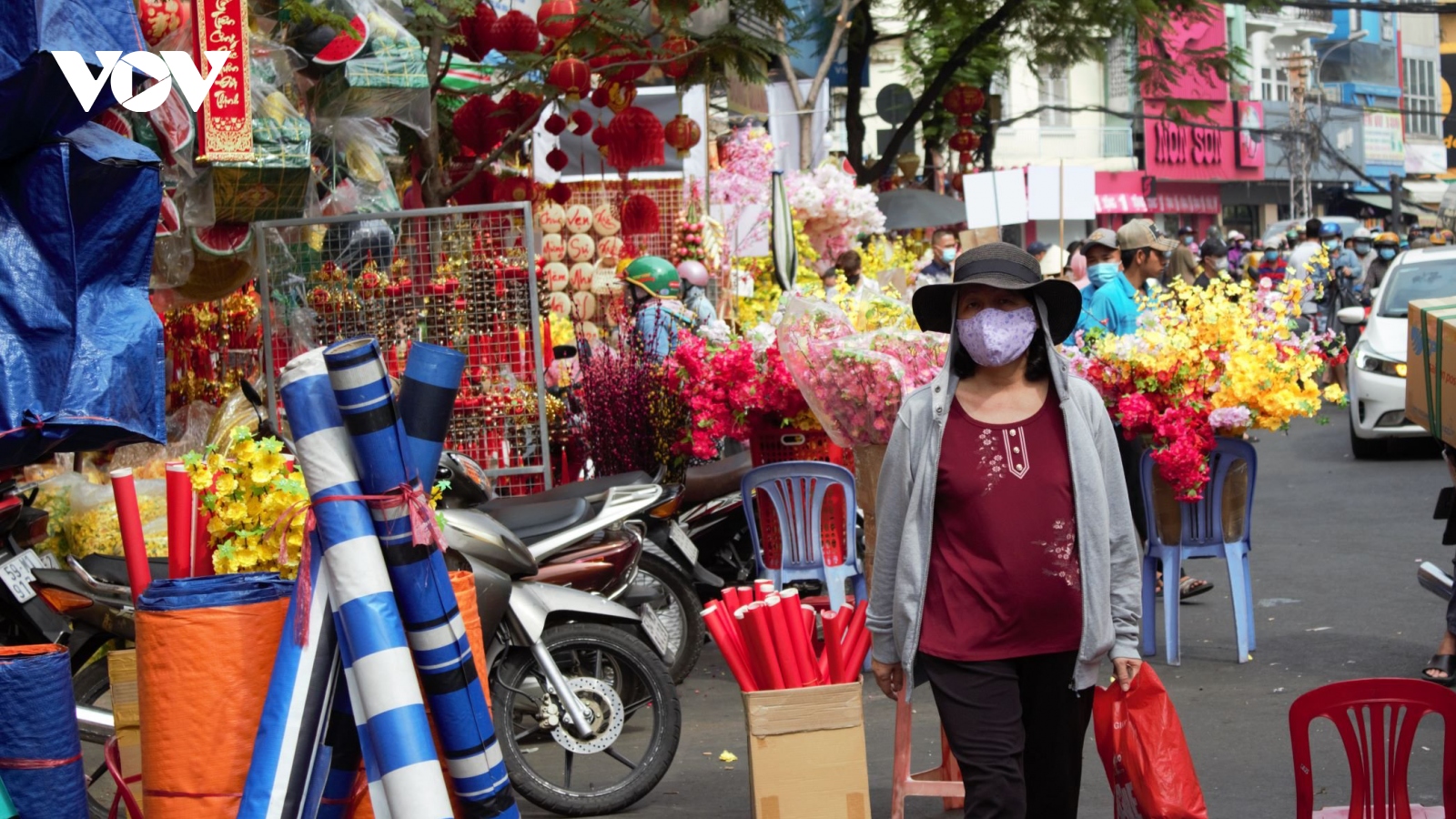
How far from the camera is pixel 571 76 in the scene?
9.34 meters

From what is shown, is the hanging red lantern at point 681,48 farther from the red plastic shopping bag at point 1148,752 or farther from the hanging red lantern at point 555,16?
the red plastic shopping bag at point 1148,752

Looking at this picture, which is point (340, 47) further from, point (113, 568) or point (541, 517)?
point (113, 568)

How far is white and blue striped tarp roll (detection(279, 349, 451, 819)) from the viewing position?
11.4 feet

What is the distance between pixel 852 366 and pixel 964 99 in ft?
41.9

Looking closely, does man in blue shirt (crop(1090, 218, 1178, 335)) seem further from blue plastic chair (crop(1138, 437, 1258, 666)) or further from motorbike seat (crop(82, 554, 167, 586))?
motorbike seat (crop(82, 554, 167, 586))

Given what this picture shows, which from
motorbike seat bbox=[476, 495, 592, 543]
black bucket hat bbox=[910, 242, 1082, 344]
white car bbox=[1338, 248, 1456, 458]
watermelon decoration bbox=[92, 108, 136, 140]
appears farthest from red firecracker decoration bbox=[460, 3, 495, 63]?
white car bbox=[1338, 248, 1456, 458]

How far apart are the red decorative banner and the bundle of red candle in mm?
Result: 2937

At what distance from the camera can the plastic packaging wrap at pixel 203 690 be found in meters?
3.63

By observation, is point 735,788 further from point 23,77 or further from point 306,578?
point 23,77

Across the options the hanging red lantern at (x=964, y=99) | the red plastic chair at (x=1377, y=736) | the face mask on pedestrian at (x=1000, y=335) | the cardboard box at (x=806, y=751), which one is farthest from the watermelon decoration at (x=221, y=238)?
the hanging red lantern at (x=964, y=99)

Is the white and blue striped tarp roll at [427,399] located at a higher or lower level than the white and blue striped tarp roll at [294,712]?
higher

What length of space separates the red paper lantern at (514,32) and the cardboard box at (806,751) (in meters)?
5.57

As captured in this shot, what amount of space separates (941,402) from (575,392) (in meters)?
5.07

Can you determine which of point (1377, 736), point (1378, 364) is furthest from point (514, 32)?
point (1378, 364)
